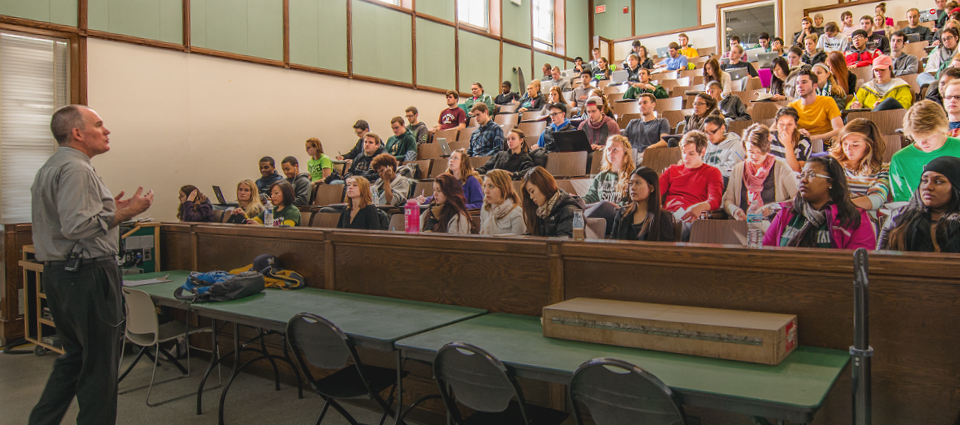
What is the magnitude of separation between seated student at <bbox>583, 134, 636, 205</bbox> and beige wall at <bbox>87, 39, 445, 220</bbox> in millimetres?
5189

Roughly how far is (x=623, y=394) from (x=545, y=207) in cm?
187

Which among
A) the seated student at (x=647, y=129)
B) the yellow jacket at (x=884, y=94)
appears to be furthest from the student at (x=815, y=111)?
the seated student at (x=647, y=129)

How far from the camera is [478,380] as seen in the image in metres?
1.70

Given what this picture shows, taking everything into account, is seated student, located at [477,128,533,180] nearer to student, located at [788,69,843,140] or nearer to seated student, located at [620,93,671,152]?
seated student, located at [620,93,671,152]

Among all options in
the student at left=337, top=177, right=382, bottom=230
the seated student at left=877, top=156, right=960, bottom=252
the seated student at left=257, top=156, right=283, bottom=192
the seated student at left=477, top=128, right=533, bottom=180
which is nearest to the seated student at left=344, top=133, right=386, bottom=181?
the seated student at left=257, top=156, right=283, bottom=192

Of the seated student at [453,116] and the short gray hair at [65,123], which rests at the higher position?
the seated student at [453,116]

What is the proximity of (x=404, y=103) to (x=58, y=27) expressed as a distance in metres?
4.73

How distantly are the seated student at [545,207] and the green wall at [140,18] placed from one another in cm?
552

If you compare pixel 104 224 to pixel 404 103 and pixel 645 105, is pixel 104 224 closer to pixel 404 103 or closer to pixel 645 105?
pixel 645 105

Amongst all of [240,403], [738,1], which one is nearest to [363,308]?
[240,403]

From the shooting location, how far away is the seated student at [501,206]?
3402 mm

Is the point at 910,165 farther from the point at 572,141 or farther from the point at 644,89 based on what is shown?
the point at 644,89

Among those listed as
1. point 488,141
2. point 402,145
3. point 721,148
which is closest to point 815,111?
point 721,148

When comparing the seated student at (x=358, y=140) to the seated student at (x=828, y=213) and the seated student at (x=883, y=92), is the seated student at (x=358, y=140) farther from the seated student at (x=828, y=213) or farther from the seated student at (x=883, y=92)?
the seated student at (x=828, y=213)
